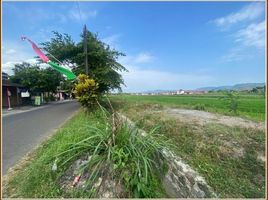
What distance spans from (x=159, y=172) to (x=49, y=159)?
6.07 feet

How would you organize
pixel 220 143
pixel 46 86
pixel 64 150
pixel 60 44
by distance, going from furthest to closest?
pixel 46 86, pixel 60 44, pixel 220 143, pixel 64 150

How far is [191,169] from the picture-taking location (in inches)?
143

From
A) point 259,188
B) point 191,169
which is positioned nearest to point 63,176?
point 191,169

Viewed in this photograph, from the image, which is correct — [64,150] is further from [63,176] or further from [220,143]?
[220,143]

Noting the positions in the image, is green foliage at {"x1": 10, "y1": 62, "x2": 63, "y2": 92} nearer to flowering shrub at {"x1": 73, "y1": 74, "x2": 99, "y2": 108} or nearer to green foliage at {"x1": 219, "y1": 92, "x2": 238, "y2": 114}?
flowering shrub at {"x1": 73, "y1": 74, "x2": 99, "y2": 108}

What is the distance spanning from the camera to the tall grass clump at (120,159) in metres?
3.17

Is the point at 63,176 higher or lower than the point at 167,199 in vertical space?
higher

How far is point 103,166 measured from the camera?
10.9 ft

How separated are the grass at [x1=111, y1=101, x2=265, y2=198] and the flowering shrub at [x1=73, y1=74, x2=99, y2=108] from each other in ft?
21.9

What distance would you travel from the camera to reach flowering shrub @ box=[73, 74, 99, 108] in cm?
1170

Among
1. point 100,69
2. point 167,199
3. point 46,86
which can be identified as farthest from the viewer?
point 46,86

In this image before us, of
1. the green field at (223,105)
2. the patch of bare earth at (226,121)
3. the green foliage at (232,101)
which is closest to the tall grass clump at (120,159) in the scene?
the patch of bare earth at (226,121)

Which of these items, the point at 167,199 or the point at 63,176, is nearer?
the point at 167,199

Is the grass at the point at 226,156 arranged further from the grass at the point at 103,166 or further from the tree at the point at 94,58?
the tree at the point at 94,58
